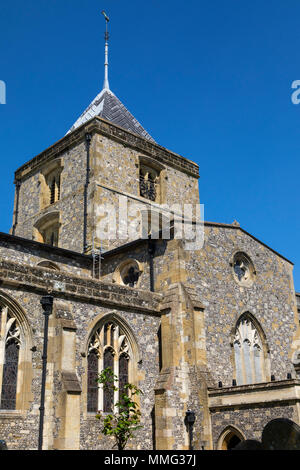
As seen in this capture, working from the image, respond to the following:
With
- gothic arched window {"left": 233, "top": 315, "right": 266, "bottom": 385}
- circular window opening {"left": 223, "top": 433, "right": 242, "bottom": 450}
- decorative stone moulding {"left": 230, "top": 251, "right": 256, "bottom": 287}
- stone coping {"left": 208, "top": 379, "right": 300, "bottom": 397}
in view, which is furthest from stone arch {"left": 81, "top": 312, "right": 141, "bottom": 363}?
decorative stone moulding {"left": 230, "top": 251, "right": 256, "bottom": 287}

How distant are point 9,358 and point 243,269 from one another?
39.8ft

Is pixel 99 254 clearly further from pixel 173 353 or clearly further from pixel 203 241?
pixel 173 353

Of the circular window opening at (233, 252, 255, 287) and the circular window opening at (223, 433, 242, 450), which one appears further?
the circular window opening at (233, 252, 255, 287)

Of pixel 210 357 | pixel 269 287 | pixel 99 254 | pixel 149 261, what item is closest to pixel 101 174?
pixel 99 254

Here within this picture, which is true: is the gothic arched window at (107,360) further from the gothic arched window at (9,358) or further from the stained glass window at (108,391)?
the gothic arched window at (9,358)

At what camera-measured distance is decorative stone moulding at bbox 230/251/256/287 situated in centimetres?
2343

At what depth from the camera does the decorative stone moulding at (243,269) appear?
76.9ft

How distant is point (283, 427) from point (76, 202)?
21.7 meters

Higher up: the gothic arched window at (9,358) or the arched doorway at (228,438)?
the gothic arched window at (9,358)

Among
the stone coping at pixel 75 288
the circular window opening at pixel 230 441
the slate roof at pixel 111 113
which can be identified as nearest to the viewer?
the stone coping at pixel 75 288

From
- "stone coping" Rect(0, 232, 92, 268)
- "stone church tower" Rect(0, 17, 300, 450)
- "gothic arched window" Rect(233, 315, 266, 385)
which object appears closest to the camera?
"stone church tower" Rect(0, 17, 300, 450)

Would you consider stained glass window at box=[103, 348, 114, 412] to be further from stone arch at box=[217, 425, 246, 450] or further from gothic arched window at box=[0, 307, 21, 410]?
stone arch at box=[217, 425, 246, 450]

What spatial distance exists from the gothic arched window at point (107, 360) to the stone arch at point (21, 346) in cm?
232

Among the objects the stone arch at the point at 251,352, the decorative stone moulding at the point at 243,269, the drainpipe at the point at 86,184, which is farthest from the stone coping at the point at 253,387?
the drainpipe at the point at 86,184
